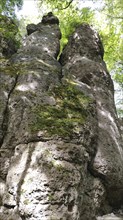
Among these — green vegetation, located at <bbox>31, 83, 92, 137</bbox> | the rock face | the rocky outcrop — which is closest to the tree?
the rocky outcrop

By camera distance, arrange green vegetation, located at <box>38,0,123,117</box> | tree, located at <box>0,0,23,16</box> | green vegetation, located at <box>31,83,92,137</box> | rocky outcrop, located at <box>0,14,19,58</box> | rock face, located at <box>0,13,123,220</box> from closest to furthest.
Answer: rock face, located at <box>0,13,123,220</box>, green vegetation, located at <box>31,83,92,137</box>, rocky outcrop, located at <box>0,14,19,58</box>, tree, located at <box>0,0,23,16</box>, green vegetation, located at <box>38,0,123,117</box>

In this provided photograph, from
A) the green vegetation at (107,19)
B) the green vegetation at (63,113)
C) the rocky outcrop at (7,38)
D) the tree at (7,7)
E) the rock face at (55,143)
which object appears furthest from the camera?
the green vegetation at (107,19)

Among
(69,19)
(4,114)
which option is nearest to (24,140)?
(4,114)

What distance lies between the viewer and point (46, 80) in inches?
275

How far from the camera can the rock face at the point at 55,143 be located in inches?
168

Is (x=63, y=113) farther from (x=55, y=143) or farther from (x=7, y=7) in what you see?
(x=7, y=7)

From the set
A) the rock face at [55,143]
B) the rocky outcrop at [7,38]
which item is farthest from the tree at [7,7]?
the rock face at [55,143]

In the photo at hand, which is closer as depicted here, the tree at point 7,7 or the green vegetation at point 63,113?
the green vegetation at point 63,113

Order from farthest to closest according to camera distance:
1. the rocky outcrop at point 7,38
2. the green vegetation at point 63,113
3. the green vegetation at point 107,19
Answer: the green vegetation at point 107,19 → the rocky outcrop at point 7,38 → the green vegetation at point 63,113

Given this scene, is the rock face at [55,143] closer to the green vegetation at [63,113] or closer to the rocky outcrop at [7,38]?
the green vegetation at [63,113]

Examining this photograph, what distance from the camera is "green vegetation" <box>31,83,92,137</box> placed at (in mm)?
5199

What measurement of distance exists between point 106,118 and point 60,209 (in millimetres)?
3832

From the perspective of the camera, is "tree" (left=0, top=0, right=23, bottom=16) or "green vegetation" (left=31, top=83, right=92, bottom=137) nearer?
"green vegetation" (left=31, top=83, right=92, bottom=137)

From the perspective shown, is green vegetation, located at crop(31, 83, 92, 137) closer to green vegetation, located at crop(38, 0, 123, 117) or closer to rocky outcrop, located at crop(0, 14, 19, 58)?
rocky outcrop, located at crop(0, 14, 19, 58)
